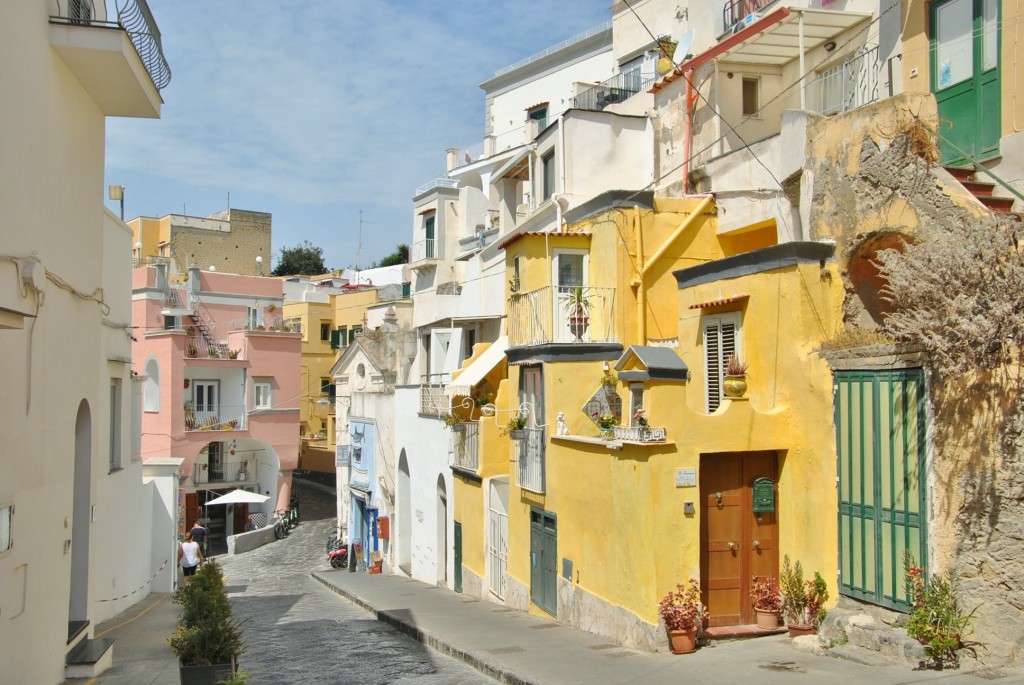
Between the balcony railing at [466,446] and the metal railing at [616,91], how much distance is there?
11441mm

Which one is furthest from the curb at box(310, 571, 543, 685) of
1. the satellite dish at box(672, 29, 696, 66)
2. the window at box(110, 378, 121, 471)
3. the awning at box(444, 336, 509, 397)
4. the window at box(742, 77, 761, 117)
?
the satellite dish at box(672, 29, 696, 66)

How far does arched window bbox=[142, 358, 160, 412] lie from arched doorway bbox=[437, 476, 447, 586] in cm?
1937

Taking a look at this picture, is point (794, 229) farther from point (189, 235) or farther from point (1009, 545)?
point (189, 235)

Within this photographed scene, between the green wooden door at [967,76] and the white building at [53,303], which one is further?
the green wooden door at [967,76]

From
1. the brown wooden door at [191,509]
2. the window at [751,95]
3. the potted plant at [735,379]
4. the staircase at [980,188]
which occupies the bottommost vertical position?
the brown wooden door at [191,509]

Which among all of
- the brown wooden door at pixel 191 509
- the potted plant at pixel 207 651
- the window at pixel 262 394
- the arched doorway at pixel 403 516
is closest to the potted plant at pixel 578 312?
the potted plant at pixel 207 651

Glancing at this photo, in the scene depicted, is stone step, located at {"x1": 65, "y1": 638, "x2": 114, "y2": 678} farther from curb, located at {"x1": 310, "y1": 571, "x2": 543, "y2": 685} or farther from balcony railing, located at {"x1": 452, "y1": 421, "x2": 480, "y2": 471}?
balcony railing, located at {"x1": 452, "y1": 421, "x2": 480, "y2": 471}

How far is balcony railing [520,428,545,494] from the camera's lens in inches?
642

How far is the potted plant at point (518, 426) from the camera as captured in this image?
Answer: 17.1 m

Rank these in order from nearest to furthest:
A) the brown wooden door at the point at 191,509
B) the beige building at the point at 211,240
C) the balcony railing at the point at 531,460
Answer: the balcony railing at the point at 531,460 → the brown wooden door at the point at 191,509 → the beige building at the point at 211,240

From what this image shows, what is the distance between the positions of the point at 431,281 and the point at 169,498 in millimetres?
16615

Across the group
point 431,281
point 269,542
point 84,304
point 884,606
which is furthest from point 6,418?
point 269,542

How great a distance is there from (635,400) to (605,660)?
3366 mm

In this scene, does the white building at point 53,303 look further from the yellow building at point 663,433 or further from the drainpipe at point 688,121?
the drainpipe at point 688,121
